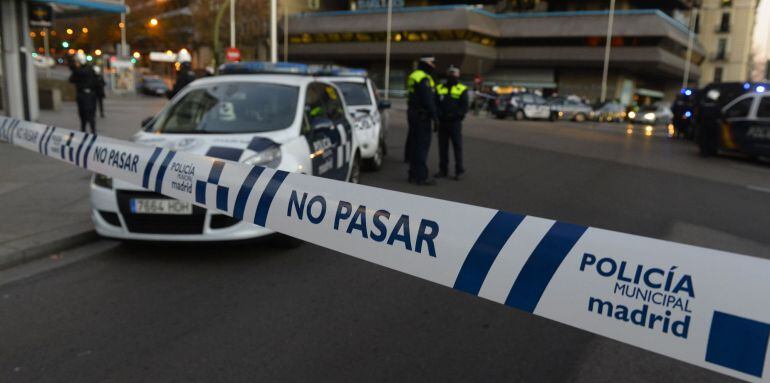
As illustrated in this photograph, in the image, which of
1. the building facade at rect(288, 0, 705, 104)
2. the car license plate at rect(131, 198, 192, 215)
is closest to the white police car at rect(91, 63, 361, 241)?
the car license plate at rect(131, 198, 192, 215)

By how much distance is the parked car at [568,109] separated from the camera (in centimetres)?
3566

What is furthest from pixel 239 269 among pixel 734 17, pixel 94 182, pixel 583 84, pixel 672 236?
pixel 734 17

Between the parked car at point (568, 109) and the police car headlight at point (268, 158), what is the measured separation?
31.6 meters

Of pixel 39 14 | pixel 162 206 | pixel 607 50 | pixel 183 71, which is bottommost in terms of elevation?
pixel 162 206

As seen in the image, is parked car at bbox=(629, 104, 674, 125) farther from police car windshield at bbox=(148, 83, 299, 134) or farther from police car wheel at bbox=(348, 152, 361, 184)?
police car windshield at bbox=(148, 83, 299, 134)

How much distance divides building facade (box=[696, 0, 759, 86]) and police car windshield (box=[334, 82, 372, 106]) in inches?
3314

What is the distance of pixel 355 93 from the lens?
11.2 meters

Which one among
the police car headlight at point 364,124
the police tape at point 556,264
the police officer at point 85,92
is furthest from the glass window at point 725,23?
the police tape at point 556,264

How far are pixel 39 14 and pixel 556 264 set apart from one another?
1795 centimetres

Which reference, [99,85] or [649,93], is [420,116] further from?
[649,93]

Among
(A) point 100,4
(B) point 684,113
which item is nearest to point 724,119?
(B) point 684,113

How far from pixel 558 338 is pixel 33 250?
451 cm

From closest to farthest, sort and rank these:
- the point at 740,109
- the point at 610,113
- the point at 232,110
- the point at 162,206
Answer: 1. the point at 162,206
2. the point at 232,110
3. the point at 740,109
4. the point at 610,113

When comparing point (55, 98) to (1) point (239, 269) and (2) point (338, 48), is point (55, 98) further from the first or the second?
(2) point (338, 48)
